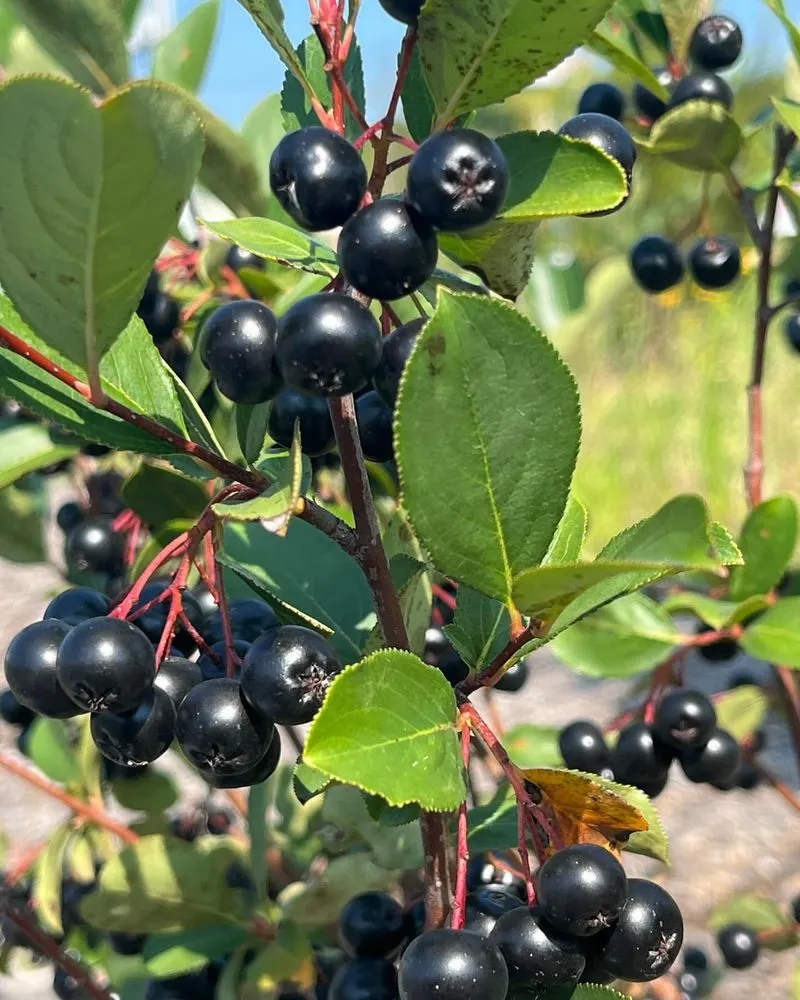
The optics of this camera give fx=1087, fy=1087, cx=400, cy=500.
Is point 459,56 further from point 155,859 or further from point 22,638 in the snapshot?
point 155,859

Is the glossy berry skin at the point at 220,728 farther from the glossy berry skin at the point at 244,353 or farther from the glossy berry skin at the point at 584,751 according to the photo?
the glossy berry skin at the point at 584,751

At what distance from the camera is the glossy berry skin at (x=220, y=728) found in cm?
72

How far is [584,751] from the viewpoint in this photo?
1352 mm

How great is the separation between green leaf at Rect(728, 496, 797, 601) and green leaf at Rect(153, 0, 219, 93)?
1026 mm

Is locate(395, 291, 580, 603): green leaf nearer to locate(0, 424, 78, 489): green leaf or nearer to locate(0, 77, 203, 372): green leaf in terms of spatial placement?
locate(0, 77, 203, 372): green leaf

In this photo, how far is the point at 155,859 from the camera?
52.2 inches

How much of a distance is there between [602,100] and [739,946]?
5.03ft

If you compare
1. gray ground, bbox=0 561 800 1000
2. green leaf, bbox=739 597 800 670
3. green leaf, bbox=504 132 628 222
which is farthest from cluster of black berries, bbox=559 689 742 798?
gray ground, bbox=0 561 800 1000

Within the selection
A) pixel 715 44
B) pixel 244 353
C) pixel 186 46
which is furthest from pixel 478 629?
pixel 186 46

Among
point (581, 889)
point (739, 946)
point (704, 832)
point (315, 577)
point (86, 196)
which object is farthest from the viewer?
point (704, 832)

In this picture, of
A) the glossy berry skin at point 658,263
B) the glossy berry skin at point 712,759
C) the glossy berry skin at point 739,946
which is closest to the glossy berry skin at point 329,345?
the glossy berry skin at point 712,759

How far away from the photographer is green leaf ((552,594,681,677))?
137 cm

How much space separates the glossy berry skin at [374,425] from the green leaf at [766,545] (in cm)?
66

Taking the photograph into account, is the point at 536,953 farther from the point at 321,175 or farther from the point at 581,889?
the point at 321,175
